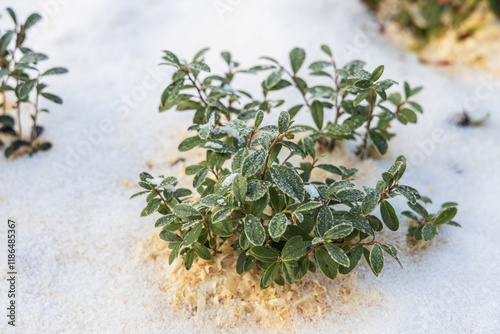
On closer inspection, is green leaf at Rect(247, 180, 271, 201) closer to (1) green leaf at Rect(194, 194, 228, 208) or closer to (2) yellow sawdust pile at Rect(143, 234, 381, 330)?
(1) green leaf at Rect(194, 194, 228, 208)

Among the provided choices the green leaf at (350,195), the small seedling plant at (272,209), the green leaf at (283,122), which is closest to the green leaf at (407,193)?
the small seedling plant at (272,209)

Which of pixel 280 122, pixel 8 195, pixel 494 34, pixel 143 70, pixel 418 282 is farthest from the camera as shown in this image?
pixel 494 34

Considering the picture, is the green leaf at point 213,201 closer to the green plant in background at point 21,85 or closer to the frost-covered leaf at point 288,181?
the frost-covered leaf at point 288,181

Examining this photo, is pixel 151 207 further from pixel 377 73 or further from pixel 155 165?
pixel 377 73

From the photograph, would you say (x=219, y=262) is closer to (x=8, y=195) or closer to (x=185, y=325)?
(x=185, y=325)

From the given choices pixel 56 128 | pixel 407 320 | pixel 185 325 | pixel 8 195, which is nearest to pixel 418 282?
pixel 407 320

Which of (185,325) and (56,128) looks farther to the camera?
(56,128)

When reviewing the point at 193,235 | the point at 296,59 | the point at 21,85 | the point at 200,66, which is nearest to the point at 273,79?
the point at 296,59
